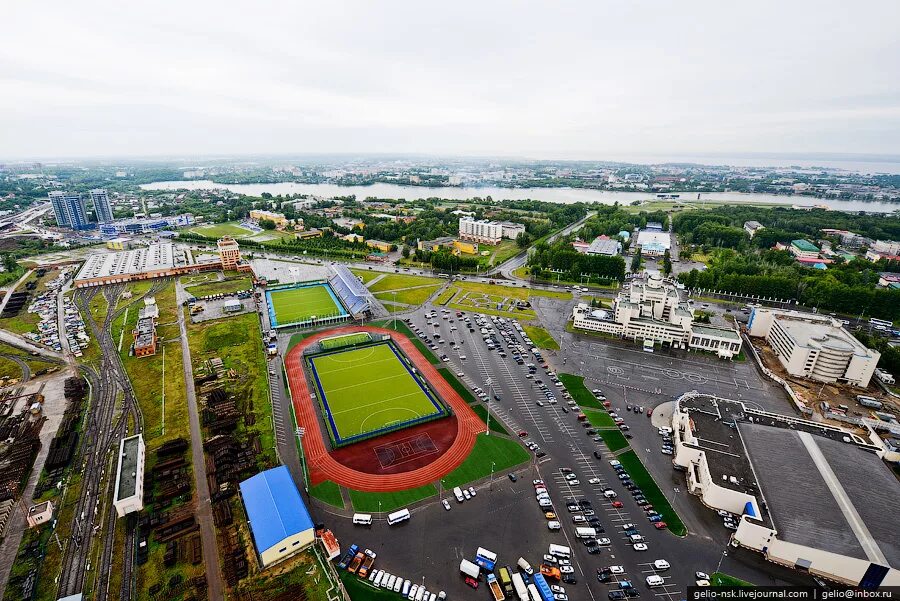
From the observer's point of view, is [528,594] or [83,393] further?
[83,393]

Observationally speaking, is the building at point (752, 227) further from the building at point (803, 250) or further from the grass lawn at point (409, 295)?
the grass lawn at point (409, 295)

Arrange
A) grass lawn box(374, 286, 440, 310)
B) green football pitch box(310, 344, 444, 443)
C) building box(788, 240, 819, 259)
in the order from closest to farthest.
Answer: green football pitch box(310, 344, 444, 443), grass lawn box(374, 286, 440, 310), building box(788, 240, 819, 259)

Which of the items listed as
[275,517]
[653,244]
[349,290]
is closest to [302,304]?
[349,290]

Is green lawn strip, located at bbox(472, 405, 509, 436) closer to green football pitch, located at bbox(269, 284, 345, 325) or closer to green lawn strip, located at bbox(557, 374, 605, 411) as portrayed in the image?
green lawn strip, located at bbox(557, 374, 605, 411)

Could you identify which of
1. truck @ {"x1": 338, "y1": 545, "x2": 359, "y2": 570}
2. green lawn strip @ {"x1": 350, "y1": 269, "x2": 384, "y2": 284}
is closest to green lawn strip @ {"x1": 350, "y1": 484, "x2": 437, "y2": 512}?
truck @ {"x1": 338, "y1": 545, "x2": 359, "y2": 570}

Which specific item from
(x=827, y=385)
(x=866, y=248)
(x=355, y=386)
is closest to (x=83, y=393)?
(x=355, y=386)

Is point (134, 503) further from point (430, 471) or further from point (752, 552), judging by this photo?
point (752, 552)

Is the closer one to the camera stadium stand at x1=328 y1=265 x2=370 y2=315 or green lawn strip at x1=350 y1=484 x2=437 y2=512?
green lawn strip at x1=350 y1=484 x2=437 y2=512
